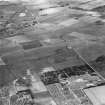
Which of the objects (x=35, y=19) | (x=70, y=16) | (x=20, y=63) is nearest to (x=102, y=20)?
(x=70, y=16)

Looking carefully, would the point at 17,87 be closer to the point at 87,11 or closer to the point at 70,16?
the point at 70,16

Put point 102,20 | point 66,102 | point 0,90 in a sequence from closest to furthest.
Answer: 1. point 66,102
2. point 0,90
3. point 102,20

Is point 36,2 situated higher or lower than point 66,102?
higher

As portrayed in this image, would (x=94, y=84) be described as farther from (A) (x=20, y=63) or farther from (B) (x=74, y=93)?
(A) (x=20, y=63)

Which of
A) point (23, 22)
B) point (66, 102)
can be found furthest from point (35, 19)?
point (66, 102)

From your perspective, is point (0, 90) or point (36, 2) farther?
point (36, 2)

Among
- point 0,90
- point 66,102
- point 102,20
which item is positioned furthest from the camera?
point 102,20
